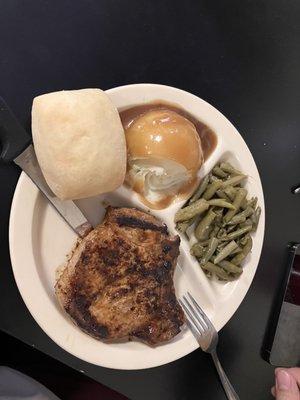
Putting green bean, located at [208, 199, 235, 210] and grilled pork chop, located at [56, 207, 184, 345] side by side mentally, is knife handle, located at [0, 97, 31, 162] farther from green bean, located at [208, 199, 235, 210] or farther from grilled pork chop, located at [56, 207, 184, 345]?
green bean, located at [208, 199, 235, 210]

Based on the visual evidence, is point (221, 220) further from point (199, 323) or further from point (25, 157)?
point (25, 157)

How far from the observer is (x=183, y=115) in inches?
85.5

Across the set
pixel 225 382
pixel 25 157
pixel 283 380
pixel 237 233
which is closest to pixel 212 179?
pixel 237 233

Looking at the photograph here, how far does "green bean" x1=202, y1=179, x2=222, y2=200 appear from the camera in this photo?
2.18 meters

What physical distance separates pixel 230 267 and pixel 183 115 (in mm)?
727

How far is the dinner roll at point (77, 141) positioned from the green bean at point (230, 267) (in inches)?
26.6

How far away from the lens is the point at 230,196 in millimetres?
2205

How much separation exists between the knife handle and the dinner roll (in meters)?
0.06

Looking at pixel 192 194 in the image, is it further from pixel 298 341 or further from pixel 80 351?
pixel 298 341

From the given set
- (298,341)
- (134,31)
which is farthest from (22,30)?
(298,341)

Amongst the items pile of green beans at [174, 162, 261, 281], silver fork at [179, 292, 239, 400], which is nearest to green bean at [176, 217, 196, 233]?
pile of green beans at [174, 162, 261, 281]

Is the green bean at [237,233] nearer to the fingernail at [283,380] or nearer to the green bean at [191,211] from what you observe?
the green bean at [191,211]

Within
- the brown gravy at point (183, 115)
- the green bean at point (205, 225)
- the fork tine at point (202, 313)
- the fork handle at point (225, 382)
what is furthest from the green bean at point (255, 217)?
the fork handle at point (225, 382)

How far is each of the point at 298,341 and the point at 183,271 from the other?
97 cm
